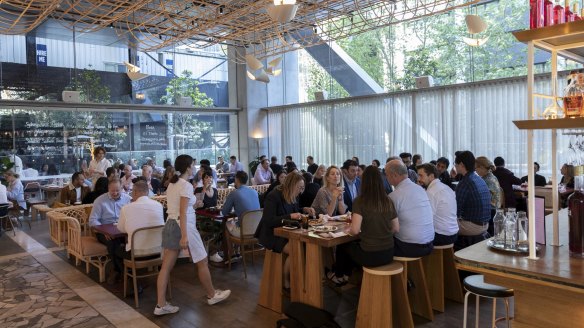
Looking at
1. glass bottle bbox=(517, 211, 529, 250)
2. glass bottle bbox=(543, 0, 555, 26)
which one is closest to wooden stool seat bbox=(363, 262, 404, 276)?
glass bottle bbox=(517, 211, 529, 250)

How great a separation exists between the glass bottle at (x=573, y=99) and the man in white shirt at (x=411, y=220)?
69.3 inches

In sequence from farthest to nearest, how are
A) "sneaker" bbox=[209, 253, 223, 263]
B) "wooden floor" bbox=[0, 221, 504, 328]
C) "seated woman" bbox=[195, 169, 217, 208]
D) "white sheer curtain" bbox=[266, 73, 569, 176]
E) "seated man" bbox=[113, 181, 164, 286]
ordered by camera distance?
"white sheer curtain" bbox=[266, 73, 569, 176] < "seated woman" bbox=[195, 169, 217, 208] < "sneaker" bbox=[209, 253, 223, 263] < "seated man" bbox=[113, 181, 164, 286] < "wooden floor" bbox=[0, 221, 504, 328]

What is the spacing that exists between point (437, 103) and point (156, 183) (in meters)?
6.45

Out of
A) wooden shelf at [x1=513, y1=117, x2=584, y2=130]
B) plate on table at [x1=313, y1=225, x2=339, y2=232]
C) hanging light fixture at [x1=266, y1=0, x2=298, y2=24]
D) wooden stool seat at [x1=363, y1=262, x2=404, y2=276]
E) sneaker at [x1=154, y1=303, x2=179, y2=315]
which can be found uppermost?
hanging light fixture at [x1=266, y1=0, x2=298, y2=24]

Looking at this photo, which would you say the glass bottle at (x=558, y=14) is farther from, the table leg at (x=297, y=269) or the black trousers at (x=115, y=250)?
the black trousers at (x=115, y=250)

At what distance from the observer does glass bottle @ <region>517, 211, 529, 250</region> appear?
2262mm

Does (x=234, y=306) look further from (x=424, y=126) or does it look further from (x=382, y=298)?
(x=424, y=126)

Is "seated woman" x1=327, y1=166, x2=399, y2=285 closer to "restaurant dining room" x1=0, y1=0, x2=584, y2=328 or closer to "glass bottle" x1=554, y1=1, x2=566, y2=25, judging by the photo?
"restaurant dining room" x1=0, y1=0, x2=584, y2=328

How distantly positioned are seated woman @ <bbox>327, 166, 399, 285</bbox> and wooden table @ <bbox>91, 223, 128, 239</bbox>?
265cm

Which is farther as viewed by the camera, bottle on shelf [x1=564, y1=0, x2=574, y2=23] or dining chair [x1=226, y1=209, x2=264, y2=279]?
dining chair [x1=226, y1=209, x2=264, y2=279]

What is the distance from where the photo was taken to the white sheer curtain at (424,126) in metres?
8.77

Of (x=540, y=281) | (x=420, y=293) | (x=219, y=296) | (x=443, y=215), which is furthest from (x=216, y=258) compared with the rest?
(x=540, y=281)

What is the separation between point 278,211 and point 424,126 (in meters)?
6.96

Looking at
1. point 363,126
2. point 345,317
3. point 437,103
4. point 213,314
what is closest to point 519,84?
point 437,103
